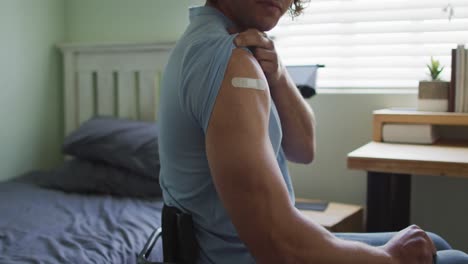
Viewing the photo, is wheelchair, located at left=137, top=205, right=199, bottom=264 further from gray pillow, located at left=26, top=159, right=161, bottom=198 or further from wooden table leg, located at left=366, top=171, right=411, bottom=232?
gray pillow, located at left=26, top=159, right=161, bottom=198

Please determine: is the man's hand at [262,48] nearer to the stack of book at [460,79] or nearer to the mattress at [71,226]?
the mattress at [71,226]

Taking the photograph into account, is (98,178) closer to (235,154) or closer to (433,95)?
(433,95)

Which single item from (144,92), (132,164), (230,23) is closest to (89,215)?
(132,164)

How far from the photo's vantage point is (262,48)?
0.93m

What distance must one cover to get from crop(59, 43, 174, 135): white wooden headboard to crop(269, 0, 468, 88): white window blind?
25.4 inches

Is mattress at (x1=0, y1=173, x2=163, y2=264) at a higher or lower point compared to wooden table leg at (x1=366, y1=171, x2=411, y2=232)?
lower

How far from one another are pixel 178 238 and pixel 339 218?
0.97 meters

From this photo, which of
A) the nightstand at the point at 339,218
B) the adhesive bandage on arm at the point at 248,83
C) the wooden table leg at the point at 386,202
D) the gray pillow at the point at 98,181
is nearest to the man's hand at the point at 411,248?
the adhesive bandage on arm at the point at 248,83

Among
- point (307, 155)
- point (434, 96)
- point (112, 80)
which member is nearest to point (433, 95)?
point (434, 96)

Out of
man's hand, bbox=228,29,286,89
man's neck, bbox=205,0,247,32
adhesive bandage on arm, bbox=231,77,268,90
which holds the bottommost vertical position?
adhesive bandage on arm, bbox=231,77,268,90

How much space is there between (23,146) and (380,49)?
1.73 metres

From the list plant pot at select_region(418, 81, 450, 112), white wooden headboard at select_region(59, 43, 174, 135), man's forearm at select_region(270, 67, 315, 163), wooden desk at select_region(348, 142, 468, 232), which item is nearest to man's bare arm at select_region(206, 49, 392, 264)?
man's forearm at select_region(270, 67, 315, 163)

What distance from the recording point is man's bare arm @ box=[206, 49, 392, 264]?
697mm

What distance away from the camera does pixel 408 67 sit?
2100 millimetres
